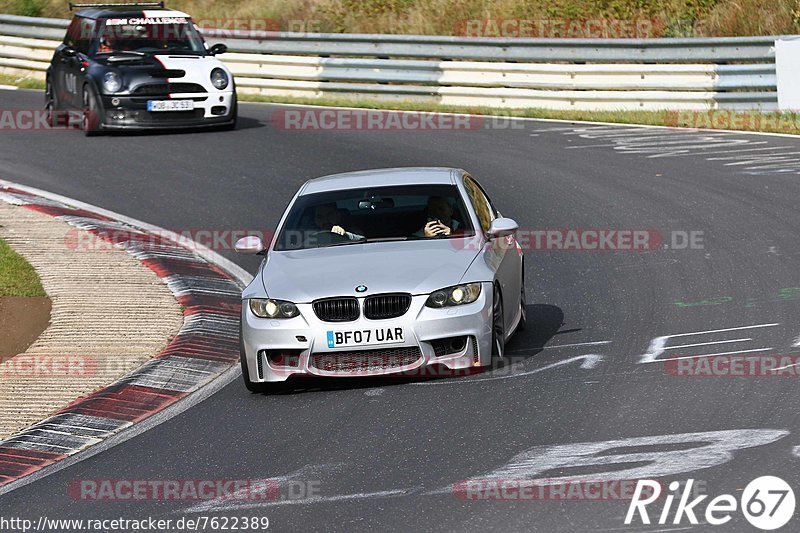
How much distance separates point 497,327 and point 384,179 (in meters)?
1.86

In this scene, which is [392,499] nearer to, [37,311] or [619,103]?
[37,311]

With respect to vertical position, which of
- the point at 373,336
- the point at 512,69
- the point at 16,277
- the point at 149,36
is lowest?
the point at 16,277

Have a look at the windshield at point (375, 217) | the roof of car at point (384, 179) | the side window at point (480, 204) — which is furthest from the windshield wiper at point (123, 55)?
the windshield at point (375, 217)

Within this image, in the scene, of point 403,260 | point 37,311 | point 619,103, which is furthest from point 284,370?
point 619,103

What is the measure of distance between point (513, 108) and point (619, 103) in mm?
1854

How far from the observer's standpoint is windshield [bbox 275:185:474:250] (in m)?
10.6

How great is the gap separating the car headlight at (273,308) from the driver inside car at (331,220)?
1157 mm

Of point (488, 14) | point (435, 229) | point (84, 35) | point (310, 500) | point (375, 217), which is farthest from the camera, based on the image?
point (488, 14)

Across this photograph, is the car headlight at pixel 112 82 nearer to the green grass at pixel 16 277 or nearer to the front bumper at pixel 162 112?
the front bumper at pixel 162 112

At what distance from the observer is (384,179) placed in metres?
11.1

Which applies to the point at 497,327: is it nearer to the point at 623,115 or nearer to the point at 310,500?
the point at 310,500

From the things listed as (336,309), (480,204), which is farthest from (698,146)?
(336,309)

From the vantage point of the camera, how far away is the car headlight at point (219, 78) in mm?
21531

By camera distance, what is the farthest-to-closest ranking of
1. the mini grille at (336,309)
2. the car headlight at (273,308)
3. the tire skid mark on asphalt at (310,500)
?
the car headlight at (273,308), the mini grille at (336,309), the tire skid mark on asphalt at (310,500)
